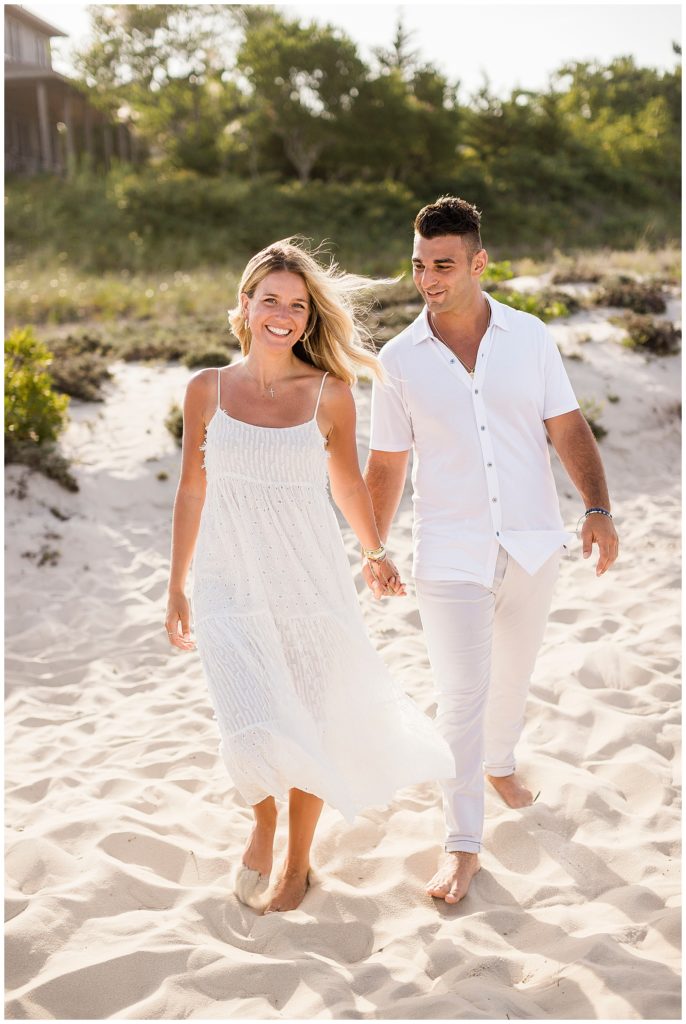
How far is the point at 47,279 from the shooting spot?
691 inches

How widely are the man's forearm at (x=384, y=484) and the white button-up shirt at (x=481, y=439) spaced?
12 cm

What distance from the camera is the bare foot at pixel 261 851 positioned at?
11.8ft

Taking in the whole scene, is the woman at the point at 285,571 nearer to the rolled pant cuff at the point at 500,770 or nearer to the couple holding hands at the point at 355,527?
the couple holding hands at the point at 355,527

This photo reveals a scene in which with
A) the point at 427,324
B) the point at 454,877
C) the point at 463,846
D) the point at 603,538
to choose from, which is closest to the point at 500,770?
the point at 463,846

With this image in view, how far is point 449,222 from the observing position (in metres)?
3.76

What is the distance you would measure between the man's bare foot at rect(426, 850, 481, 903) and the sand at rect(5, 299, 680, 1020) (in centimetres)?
5

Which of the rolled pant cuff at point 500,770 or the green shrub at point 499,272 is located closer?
the rolled pant cuff at point 500,770

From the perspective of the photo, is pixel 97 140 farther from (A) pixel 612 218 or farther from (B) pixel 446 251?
(B) pixel 446 251

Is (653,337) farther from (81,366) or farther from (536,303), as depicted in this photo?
(81,366)

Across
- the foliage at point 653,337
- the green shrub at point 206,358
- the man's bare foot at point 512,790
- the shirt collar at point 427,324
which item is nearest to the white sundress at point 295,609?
the shirt collar at point 427,324

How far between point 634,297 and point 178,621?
11.2 metres

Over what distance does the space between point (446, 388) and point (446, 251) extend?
557 mm

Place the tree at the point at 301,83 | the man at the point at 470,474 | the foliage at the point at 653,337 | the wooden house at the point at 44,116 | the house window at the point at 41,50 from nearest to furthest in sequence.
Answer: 1. the man at the point at 470,474
2. the foliage at the point at 653,337
3. the tree at the point at 301,83
4. the wooden house at the point at 44,116
5. the house window at the point at 41,50

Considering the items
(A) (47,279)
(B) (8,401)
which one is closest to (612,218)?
(A) (47,279)
